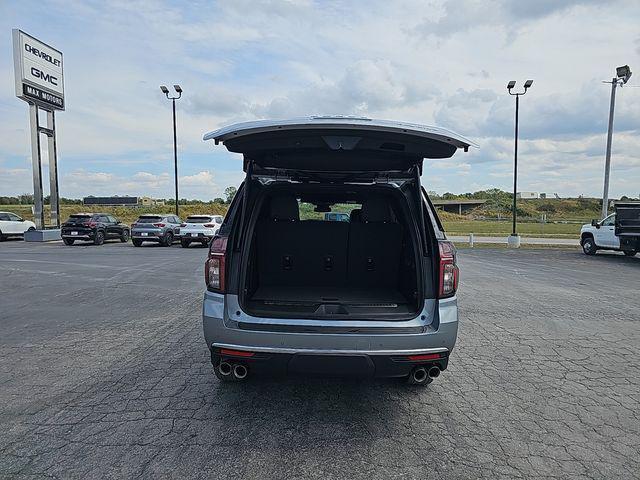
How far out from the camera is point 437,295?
3.31 metres

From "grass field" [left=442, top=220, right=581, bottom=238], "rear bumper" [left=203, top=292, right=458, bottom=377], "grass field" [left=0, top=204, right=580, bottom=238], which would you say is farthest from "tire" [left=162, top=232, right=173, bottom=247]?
"rear bumper" [left=203, top=292, right=458, bottom=377]

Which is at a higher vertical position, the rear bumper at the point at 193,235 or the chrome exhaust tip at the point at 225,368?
the chrome exhaust tip at the point at 225,368

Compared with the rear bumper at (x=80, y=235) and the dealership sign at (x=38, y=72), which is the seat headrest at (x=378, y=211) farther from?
the dealership sign at (x=38, y=72)

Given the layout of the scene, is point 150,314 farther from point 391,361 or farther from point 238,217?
point 391,361

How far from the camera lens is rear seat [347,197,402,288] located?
4.37 m

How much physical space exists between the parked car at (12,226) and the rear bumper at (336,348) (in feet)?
89.0

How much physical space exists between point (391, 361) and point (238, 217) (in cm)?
157

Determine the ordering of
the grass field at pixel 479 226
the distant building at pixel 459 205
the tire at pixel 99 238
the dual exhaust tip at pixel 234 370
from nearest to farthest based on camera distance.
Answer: the dual exhaust tip at pixel 234 370
the tire at pixel 99 238
the grass field at pixel 479 226
the distant building at pixel 459 205

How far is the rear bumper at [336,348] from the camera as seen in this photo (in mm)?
3059

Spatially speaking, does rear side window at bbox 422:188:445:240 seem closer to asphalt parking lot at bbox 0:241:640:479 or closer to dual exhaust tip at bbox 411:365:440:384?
dual exhaust tip at bbox 411:365:440:384

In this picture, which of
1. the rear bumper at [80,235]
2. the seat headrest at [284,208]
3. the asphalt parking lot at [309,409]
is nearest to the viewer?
the asphalt parking lot at [309,409]

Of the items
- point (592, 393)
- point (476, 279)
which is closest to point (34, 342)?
point (592, 393)

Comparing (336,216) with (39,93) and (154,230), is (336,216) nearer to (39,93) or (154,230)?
(154,230)

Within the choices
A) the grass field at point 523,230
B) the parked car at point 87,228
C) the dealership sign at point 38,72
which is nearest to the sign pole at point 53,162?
the dealership sign at point 38,72
